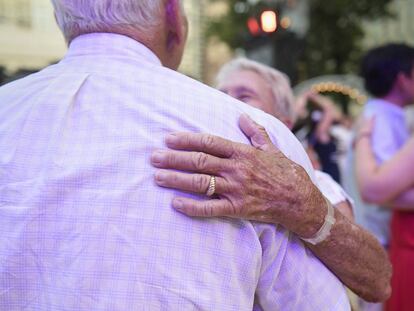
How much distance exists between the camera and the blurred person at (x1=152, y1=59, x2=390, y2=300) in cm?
116

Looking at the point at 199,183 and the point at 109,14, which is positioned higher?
the point at 109,14

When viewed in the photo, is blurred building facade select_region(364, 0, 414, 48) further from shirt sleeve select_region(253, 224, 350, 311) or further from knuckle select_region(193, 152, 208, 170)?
knuckle select_region(193, 152, 208, 170)

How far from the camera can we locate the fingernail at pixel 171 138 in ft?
3.73

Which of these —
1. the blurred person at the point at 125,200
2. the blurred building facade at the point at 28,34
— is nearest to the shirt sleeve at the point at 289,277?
the blurred person at the point at 125,200

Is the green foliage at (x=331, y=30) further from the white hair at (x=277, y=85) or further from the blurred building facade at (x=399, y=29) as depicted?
the white hair at (x=277, y=85)

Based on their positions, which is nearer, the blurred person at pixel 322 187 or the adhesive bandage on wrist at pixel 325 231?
the blurred person at pixel 322 187

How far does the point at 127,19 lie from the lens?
49.4 inches

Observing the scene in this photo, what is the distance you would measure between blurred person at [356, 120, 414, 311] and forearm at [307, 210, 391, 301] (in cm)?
101

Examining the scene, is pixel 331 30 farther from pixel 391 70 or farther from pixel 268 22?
pixel 391 70

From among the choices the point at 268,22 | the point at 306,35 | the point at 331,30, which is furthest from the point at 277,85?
the point at 331,30

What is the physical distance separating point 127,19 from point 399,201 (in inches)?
69.4

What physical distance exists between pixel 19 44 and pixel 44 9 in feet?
4.91

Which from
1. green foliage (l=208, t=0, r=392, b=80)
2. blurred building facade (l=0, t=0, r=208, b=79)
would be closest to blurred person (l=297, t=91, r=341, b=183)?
blurred building facade (l=0, t=0, r=208, b=79)

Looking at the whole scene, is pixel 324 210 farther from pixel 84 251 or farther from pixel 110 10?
pixel 110 10
